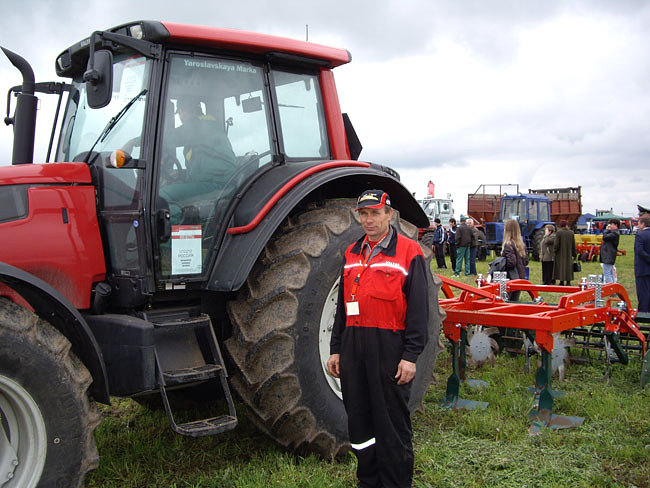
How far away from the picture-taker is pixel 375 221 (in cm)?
324

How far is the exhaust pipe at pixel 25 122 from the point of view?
12.8 feet

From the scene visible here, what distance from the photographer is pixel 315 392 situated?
11.9ft

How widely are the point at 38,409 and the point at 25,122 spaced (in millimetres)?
2050

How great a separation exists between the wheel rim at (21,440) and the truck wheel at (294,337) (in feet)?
3.62

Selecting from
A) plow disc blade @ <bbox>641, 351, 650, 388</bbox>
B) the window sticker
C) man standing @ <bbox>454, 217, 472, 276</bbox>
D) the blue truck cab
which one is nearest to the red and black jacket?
the window sticker

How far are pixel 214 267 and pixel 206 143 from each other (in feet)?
2.47

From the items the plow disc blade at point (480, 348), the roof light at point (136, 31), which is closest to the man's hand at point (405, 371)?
the roof light at point (136, 31)

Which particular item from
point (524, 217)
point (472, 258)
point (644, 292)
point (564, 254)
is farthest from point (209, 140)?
point (524, 217)

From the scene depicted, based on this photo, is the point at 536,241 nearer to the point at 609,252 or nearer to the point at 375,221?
the point at 609,252

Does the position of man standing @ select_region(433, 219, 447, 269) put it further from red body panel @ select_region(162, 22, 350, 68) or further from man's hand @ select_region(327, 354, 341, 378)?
man's hand @ select_region(327, 354, 341, 378)

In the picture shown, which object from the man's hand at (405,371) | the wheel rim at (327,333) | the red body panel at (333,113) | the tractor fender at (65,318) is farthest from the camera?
the red body panel at (333,113)

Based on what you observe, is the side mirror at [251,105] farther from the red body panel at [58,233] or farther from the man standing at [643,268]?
the man standing at [643,268]

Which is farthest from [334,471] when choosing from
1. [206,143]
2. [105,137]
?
[105,137]

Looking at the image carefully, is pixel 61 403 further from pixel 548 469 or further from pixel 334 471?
pixel 548 469
